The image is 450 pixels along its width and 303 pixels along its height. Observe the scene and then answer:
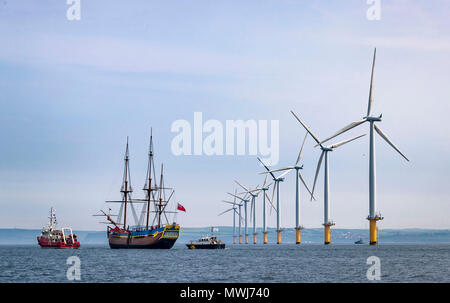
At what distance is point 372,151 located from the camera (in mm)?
187125
